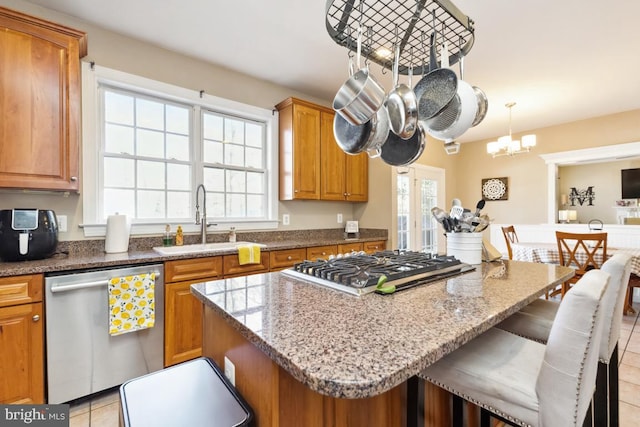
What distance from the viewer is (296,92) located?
359 centimetres

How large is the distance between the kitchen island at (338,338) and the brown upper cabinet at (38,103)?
4.76 feet

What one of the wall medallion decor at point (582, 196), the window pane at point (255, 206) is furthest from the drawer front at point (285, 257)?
the wall medallion decor at point (582, 196)

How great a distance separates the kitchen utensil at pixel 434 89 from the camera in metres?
1.28

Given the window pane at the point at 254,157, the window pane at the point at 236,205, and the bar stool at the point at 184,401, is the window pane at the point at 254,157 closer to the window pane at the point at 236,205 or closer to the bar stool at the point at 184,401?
the window pane at the point at 236,205

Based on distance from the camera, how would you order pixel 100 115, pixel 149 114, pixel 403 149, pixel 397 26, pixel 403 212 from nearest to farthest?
pixel 397 26, pixel 403 149, pixel 100 115, pixel 149 114, pixel 403 212

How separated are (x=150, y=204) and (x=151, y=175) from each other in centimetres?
26

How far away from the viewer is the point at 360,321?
84 centimetres

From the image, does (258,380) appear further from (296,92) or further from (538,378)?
(296,92)

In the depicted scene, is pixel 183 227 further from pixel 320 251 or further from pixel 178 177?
pixel 320 251

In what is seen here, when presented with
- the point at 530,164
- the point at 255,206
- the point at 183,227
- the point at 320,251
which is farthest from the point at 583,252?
the point at 183,227

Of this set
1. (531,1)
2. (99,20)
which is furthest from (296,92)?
(531,1)

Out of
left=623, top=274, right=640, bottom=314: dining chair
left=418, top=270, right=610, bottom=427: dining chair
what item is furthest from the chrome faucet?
left=623, top=274, right=640, bottom=314: dining chair

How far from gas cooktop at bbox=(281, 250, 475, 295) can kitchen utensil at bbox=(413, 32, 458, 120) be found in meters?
0.69

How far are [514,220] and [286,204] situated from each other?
14.4ft
